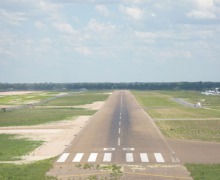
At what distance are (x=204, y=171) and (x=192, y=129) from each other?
2786 cm

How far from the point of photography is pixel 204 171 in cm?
3384

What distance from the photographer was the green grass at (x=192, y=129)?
53406mm

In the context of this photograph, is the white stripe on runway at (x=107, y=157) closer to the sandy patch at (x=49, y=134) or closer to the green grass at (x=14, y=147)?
the sandy patch at (x=49, y=134)

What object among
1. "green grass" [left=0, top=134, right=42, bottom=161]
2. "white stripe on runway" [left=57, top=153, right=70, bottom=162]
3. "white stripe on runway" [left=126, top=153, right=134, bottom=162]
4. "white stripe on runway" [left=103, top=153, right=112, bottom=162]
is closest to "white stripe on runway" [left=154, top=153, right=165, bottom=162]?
"white stripe on runway" [left=126, top=153, right=134, bottom=162]

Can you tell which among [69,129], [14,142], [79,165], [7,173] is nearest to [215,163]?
[79,165]

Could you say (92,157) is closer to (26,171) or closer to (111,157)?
(111,157)

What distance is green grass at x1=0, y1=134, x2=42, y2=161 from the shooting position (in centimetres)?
4153

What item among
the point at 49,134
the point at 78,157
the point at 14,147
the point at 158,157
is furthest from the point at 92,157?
the point at 49,134

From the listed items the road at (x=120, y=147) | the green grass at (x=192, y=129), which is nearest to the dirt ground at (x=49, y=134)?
the road at (x=120, y=147)

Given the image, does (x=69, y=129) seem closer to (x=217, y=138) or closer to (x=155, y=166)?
(x=217, y=138)

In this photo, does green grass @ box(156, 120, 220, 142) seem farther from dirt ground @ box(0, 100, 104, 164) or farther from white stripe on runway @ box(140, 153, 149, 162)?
white stripe on runway @ box(140, 153, 149, 162)

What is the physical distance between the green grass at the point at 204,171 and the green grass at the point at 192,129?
49.7 ft

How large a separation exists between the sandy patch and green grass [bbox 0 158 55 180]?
229 centimetres

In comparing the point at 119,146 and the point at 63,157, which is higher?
the point at 119,146
